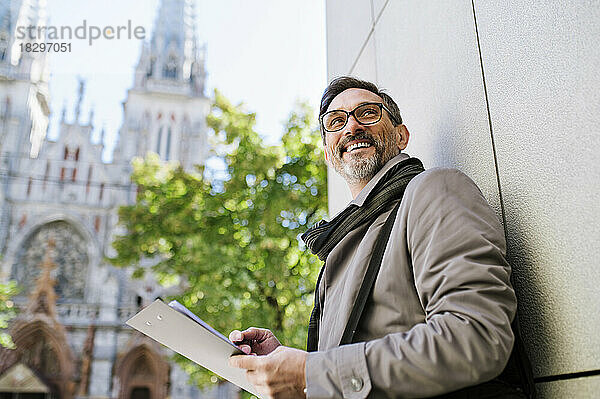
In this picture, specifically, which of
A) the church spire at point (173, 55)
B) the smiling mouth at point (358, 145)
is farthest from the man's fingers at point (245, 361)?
the church spire at point (173, 55)

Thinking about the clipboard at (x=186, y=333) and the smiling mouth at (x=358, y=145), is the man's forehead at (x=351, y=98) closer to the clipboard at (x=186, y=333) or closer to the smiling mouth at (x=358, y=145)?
the smiling mouth at (x=358, y=145)

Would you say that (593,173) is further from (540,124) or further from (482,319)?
(482,319)

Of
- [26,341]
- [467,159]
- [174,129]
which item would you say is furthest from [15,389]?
[467,159]

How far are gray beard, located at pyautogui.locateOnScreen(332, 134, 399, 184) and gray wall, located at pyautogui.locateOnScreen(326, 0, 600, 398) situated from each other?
0.24 m

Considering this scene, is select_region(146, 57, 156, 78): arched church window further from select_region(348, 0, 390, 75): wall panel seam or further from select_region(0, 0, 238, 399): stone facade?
select_region(348, 0, 390, 75): wall panel seam

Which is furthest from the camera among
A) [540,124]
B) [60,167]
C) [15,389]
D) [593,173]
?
[60,167]

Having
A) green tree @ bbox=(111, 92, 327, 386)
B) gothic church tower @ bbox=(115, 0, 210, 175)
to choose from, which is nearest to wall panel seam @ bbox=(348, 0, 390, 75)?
green tree @ bbox=(111, 92, 327, 386)

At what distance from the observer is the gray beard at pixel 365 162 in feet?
5.15

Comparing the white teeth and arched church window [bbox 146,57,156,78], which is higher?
arched church window [bbox 146,57,156,78]

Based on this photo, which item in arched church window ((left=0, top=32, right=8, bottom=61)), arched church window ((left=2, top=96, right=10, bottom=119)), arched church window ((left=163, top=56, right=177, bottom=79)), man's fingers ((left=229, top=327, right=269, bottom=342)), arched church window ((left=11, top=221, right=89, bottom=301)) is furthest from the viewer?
arched church window ((left=163, top=56, right=177, bottom=79))

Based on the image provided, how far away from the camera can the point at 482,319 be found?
0.90 metres

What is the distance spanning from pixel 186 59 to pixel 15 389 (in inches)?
742

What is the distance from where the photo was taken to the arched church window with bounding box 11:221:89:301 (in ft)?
72.3

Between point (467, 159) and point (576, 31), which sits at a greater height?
point (576, 31)
